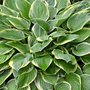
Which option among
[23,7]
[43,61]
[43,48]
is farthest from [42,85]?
[23,7]

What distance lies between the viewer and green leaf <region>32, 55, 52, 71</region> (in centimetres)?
234

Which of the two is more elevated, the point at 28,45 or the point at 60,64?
the point at 28,45

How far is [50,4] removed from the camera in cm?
295

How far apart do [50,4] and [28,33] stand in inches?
19.3

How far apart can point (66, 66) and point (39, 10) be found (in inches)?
24.4

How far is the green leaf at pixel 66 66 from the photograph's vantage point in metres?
2.39

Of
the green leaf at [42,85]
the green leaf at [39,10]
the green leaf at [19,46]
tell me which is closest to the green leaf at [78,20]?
the green leaf at [39,10]

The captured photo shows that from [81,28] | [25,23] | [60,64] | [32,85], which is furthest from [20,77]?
[81,28]

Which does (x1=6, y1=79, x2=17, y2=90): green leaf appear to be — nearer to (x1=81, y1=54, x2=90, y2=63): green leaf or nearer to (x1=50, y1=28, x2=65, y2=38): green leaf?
(x1=50, y1=28, x2=65, y2=38): green leaf

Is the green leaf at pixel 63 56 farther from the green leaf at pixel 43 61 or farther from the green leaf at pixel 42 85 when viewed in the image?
the green leaf at pixel 42 85

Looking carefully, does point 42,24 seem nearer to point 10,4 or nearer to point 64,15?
point 64,15

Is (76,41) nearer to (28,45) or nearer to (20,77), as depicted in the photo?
(28,45)

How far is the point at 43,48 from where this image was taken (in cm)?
245

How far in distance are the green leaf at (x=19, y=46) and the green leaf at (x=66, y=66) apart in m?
0.31
